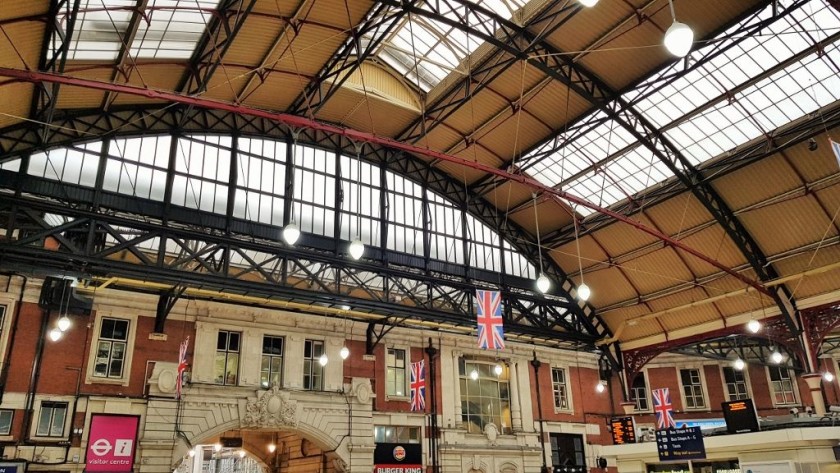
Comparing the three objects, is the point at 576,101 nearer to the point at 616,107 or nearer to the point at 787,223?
the point at 616,107

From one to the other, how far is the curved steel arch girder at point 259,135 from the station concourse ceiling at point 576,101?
0.17m

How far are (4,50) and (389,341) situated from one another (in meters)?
16.1

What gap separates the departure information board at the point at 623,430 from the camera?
90.4 feet

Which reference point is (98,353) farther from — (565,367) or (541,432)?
(565,367)

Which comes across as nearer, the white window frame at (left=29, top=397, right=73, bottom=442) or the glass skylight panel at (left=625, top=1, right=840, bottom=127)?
the white window frame at (left=29, top=397, right=73, bottom=442)

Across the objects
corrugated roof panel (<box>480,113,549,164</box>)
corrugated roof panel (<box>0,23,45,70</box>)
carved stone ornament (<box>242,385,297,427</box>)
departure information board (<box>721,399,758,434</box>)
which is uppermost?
corrugated roof panel (<box>480,113,549,164</box>)

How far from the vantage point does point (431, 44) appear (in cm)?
2220

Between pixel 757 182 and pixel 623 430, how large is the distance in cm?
1204

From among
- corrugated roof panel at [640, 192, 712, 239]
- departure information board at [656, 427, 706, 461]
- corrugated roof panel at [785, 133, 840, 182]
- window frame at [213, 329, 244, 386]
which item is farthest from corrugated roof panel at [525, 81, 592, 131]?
window frame at [213, 329, 244, 386]

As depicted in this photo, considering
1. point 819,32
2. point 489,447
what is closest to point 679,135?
point 819,32

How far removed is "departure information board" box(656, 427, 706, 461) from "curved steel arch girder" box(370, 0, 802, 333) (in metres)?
5.87

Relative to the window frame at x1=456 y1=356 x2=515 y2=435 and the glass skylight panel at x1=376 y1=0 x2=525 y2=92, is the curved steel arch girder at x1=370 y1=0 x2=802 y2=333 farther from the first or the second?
the window frame at x1=456 y1=356 x2=515 y2=435

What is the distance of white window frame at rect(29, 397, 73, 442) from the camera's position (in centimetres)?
1741

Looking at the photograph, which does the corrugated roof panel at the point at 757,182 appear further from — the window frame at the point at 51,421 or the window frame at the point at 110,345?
the window frame at the point at 51,421
